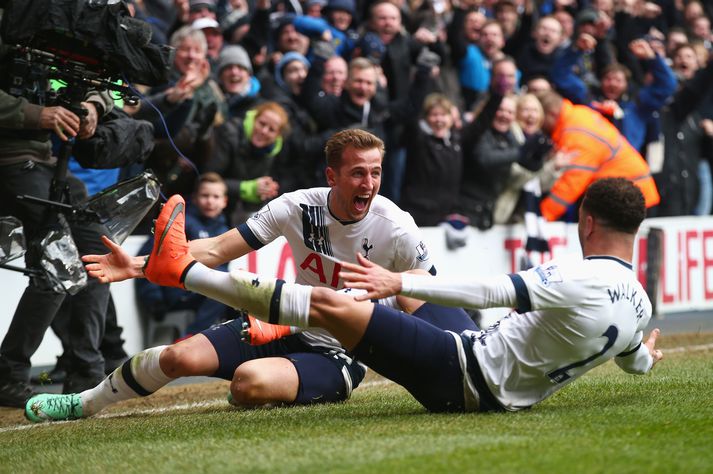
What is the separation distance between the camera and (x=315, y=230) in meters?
7.05

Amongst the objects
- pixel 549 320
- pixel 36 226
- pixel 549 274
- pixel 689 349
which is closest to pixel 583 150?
pixel 689 349

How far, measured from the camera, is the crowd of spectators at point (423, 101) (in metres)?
10.7

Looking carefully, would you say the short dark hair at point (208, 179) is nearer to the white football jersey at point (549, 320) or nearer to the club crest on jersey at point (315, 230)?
the club crest on jersey at point (315, 230)

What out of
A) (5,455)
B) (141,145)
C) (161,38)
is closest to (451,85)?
(161,38)

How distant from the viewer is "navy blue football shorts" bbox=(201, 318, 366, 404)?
694cm

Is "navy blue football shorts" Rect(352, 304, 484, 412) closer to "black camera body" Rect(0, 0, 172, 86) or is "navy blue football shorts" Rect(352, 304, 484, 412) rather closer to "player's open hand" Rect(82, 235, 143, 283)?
"player's open hand" Rect(82, 235, 143, 283)

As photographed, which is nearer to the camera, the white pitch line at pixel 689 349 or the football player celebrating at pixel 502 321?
the football player celebrating at pixel 502 321

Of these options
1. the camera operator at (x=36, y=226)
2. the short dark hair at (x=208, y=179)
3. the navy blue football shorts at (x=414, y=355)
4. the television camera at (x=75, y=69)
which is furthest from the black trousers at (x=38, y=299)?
the navy blue football shorts at (x=414, y=355)

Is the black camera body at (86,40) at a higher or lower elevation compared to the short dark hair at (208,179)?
higher

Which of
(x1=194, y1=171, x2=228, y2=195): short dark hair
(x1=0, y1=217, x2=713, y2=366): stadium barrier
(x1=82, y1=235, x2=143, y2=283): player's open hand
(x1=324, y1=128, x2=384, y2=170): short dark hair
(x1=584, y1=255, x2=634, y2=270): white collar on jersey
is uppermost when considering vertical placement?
(x1=324, y1=128, x2=384, y2=170): short dark hair

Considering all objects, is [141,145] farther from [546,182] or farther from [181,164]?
[546,182]

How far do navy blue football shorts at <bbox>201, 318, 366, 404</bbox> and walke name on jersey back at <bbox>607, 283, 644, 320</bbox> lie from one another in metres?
1.88

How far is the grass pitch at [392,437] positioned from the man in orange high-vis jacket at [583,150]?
17.2ft

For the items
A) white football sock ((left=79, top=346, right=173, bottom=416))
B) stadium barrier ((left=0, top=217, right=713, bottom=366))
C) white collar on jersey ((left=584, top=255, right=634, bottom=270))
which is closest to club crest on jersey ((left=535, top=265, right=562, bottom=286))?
white collar on jersey ((left=584, top=255, right=634, bottom=270))
